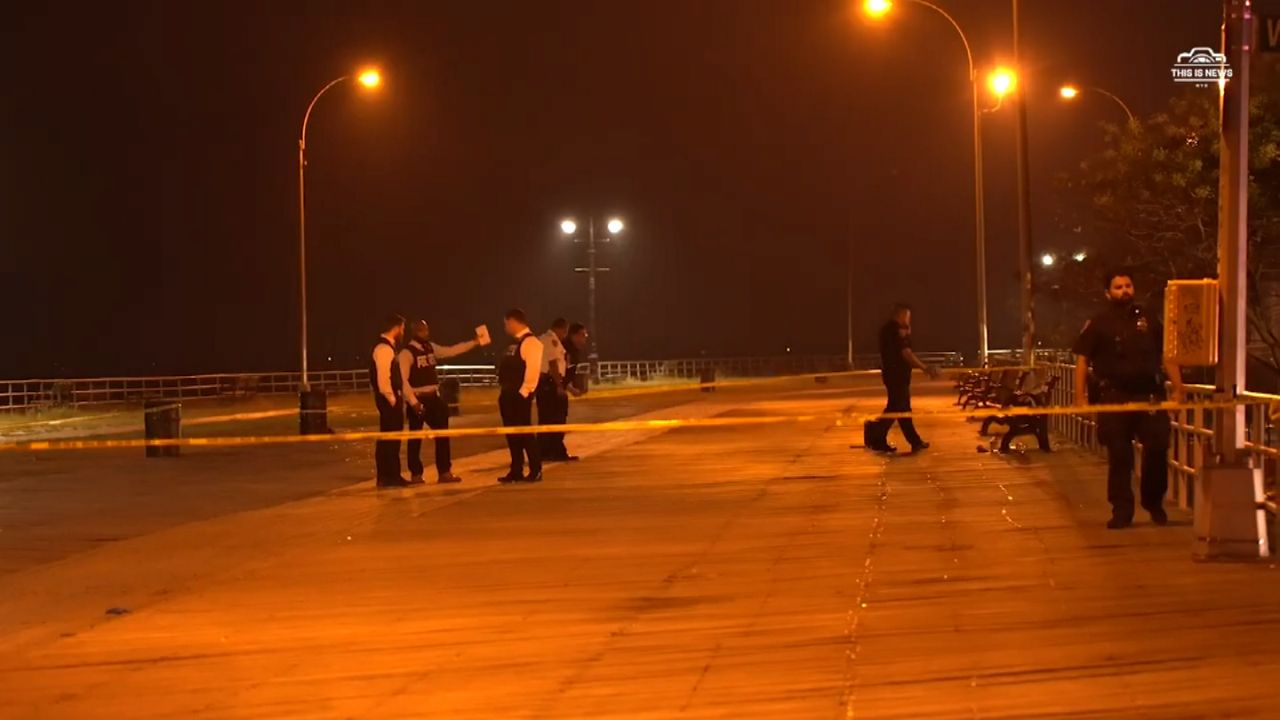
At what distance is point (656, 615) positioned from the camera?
9.23 m

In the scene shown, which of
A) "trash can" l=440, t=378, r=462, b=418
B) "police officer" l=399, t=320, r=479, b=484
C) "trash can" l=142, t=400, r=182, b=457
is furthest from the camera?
"trash can" l=440, t=378, r=462, b=418

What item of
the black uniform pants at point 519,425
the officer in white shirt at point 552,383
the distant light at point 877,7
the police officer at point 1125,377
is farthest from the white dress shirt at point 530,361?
the distant light at point 877,7

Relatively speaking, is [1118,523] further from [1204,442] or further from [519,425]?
[519,425]

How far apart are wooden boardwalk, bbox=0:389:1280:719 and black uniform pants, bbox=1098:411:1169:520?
0.31 m

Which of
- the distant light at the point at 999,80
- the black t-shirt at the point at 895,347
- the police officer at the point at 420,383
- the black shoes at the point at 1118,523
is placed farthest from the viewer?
the distant light at the point at 999,80

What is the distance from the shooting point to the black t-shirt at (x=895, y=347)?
784 inches

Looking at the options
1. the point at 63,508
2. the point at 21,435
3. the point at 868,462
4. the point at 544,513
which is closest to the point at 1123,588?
the point at 544,513

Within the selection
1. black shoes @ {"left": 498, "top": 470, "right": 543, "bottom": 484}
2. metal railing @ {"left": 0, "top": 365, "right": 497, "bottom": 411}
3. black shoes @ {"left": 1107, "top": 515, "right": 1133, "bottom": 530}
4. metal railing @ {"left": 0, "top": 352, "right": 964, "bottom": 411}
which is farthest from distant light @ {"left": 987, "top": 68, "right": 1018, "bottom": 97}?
metal railing @ {"left": 0, "top": 365, "right": 497, "bottom": 411}

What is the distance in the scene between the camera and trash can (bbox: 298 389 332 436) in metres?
29.2

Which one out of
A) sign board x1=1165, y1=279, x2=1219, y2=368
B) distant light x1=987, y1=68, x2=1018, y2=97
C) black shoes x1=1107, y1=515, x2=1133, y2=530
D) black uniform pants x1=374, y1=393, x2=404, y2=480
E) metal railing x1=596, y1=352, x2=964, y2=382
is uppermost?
distant light x1=987, y1=68, x2=1018, y2=97

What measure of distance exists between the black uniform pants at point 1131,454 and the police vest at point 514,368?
22.9 ft

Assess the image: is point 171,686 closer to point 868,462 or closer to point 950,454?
point 868,462

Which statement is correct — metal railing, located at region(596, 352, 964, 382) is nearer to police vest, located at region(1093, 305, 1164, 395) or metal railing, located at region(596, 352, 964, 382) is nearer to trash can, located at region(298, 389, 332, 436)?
trash can, located at region(298, 389, 332, 436)

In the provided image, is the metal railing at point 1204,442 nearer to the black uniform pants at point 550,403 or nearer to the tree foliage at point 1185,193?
the tree foliage at point 1185,193
